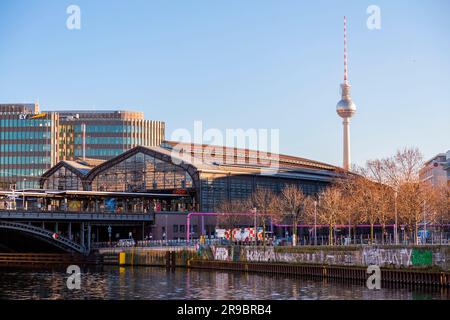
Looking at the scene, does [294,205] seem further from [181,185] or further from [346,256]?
[346,256]

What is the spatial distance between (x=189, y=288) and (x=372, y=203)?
57549 millimetres

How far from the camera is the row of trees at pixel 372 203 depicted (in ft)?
458

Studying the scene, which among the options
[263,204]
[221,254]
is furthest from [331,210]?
[221,254]

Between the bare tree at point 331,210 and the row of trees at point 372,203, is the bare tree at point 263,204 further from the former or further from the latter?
the bare tree at point 331,210

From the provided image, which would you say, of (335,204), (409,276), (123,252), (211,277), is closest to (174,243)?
(123,252)

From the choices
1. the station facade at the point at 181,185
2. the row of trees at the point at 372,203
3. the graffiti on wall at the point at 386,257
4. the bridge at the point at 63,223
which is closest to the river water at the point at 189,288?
the graffiti on wall at the point at 386,257

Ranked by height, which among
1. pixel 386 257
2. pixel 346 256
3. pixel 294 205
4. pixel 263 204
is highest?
pixel 263 204

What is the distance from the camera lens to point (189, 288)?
96.9m

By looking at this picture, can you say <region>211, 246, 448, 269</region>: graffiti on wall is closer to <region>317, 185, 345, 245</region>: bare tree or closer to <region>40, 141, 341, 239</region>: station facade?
<region>317, 185, 345, 245</region>: bare tree

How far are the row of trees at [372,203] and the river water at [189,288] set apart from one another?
30441 millimetres
